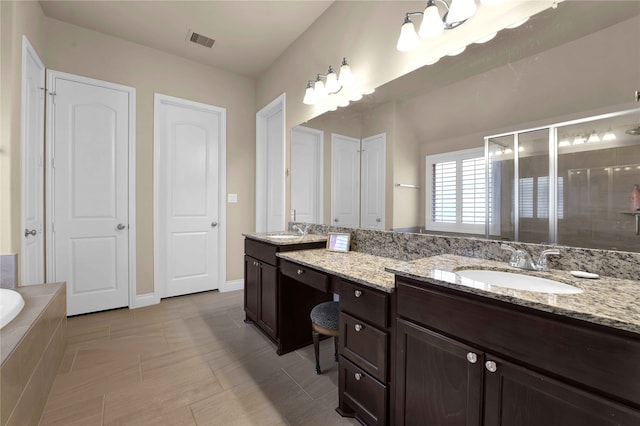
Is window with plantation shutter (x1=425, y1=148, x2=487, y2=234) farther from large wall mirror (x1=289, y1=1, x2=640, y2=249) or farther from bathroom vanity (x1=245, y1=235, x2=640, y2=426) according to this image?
bathroom vanity (x1=245, y1=235, x2=640, y2=426)

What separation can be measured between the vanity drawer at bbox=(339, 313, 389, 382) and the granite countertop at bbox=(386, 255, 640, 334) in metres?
0.33

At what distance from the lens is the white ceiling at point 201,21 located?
2412 mm

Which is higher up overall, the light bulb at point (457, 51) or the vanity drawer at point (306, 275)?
the light bulb at point (457, 51)

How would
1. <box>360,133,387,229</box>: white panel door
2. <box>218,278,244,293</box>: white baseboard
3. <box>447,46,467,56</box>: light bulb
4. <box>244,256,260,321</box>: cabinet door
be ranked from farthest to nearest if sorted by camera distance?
<box>218,278,244,293</box>: white baseboard → <box>244,256,260,321</box>: cabinet door → <box>360,133,387,229</box>: white panel door → <box>447,46,467,56</box>: light bulb

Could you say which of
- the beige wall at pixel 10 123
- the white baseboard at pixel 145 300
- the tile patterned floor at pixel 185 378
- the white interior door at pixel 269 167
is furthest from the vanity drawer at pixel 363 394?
the white baseboard at pixel 145 300

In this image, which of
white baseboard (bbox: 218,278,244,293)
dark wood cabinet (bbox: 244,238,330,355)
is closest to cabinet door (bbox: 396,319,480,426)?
dark wood cabinet (bbox: 244,238,330,355)

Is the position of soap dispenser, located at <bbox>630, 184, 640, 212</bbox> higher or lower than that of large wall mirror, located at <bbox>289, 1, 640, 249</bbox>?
lower

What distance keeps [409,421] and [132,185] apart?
3.20 m

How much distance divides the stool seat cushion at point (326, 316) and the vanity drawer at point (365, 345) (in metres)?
0.27

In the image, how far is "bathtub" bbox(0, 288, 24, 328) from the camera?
135cm

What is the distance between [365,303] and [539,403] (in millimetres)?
657

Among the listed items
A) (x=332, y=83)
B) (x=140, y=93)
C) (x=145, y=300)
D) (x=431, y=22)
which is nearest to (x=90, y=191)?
(x=140, y=93)

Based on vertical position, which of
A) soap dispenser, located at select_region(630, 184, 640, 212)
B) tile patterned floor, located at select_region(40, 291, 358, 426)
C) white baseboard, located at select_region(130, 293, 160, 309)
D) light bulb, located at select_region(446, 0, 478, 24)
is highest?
light bulb, located at select_region(446, 0, 478, 24)

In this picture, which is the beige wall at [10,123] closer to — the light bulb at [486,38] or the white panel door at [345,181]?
the white panel door at [345,181]
